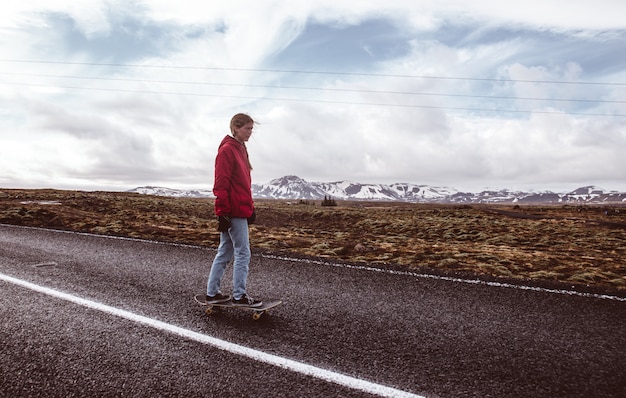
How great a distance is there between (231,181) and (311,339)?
2.19m

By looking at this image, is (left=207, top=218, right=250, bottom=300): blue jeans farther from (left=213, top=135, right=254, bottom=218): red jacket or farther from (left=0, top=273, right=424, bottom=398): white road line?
(left=0, top=273, right=424, bottom=398): white road line

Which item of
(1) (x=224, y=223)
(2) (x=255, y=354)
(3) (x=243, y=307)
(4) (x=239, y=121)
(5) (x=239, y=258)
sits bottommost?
(2) (x=255, y=354)

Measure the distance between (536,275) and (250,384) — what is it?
22.2ft

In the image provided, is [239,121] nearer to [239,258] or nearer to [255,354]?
[239,258]

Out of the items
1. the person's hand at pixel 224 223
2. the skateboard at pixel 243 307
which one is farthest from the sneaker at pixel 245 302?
the person's hand at pixel 224 223

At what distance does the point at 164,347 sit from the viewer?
424 cm

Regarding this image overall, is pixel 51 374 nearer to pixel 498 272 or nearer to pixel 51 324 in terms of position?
pixel 51 324

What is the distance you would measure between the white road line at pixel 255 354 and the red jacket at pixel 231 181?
1.51 metres

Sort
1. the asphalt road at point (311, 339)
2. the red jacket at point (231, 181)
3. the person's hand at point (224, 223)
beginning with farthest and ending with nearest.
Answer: the person's hand at point (224, 223), the red jacket at point (231, 181), the asphalt road at point (311, 339)

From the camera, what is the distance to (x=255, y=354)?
159 inches

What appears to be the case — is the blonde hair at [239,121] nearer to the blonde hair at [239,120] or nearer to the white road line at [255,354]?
the blonde hair at [239,120]

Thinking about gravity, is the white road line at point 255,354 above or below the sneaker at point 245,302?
below

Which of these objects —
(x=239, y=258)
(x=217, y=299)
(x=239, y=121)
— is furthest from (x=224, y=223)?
(x=239, y=121)

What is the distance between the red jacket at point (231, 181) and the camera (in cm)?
507
